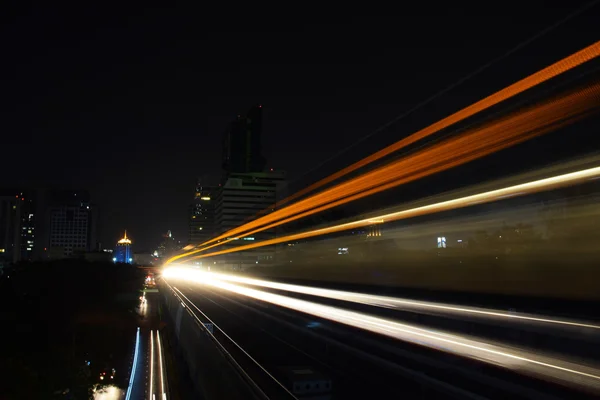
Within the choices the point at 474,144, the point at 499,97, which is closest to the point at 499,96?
the point at 499,97

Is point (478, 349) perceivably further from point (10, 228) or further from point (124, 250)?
point (124, 250)

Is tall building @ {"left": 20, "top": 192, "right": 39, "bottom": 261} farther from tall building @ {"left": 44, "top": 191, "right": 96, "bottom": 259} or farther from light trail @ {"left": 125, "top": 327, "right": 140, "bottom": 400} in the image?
light trail @ {"left": 125, "top": 327, "right": 140, "bottom": 400}

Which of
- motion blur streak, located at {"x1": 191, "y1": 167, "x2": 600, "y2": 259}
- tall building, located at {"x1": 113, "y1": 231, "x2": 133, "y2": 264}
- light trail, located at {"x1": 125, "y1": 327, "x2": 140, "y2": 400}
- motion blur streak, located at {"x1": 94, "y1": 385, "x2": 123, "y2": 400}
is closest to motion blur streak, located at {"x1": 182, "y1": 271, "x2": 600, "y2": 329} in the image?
motion blur streak, located at {"x1": 191, "y1": 167, "x2": 600, "y2": 259}

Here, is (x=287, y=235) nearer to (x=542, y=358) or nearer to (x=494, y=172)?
(x=494, y=172)

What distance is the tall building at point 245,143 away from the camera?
132m

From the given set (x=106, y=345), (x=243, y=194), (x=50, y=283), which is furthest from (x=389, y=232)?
(x=50, y=283)

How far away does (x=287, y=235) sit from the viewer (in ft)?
43.3

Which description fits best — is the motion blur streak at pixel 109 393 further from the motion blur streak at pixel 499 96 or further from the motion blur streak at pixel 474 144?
the motion blur streak at pixel 499 96

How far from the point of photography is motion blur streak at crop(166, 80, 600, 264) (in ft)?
13.9

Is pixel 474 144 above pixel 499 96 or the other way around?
the other way around

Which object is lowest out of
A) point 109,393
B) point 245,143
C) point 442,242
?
point 109,393

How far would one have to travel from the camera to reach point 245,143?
134000 mm

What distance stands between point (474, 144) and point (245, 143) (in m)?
130

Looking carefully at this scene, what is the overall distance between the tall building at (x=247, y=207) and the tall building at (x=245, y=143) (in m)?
90.6
